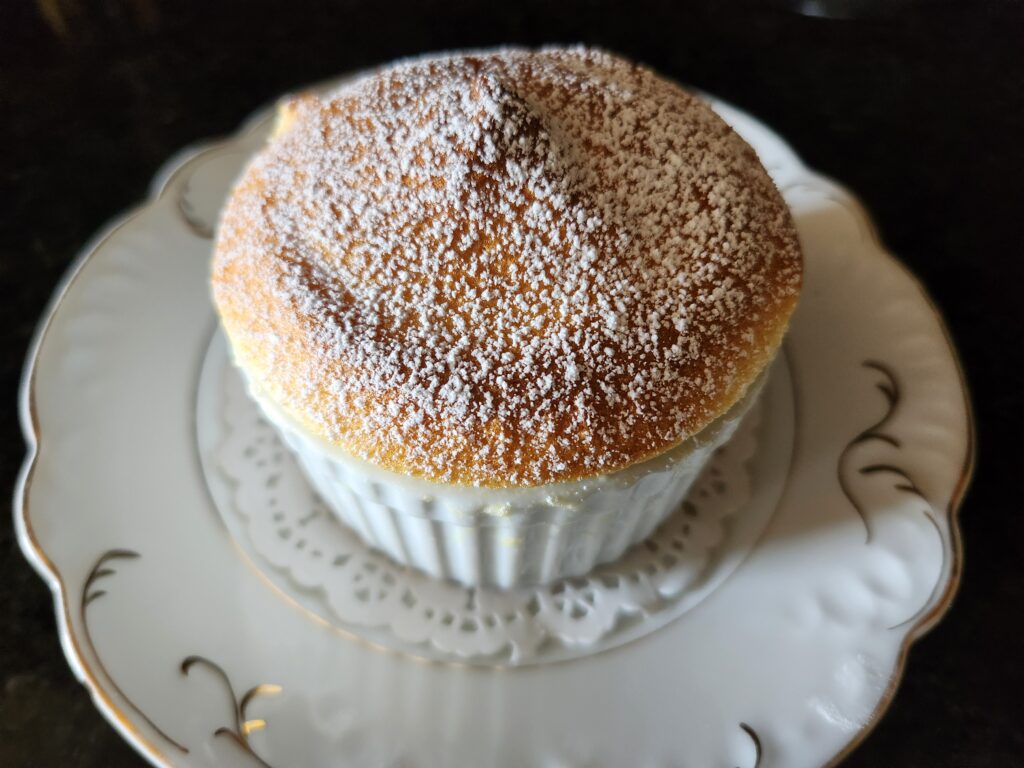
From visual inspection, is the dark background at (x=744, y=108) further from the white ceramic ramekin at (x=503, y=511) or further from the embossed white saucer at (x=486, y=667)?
the white ceramic ramekin at (x=503, y=511)

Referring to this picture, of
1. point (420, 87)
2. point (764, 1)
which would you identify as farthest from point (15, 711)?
point (764, 1)

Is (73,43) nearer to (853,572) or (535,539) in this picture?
(535,539)

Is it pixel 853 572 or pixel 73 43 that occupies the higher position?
pixel 73 43

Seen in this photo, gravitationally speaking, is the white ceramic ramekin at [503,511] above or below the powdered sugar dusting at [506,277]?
below

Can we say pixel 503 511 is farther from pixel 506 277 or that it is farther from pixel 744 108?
pixel 744 108

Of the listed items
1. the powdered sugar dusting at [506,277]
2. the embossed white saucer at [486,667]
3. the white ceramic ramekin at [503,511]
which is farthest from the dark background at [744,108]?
the powdered sugar dusting at [506,277]
